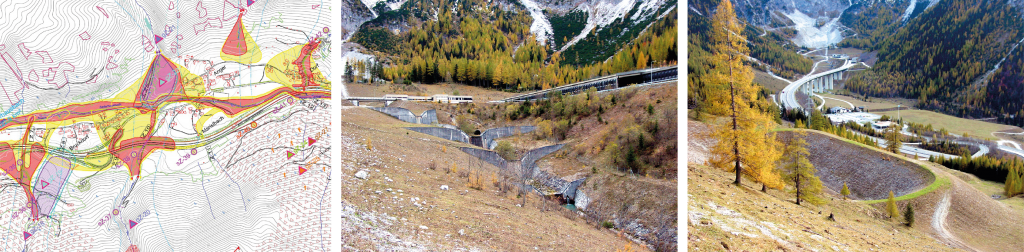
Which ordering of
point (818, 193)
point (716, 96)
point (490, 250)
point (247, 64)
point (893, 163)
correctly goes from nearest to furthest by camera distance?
point (247, 64) < point (490, 250) < point (893, 163) < point (818, 193) < point (716, 96)

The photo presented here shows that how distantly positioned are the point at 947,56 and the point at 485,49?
4.53 metres

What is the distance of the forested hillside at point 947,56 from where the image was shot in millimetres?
3969

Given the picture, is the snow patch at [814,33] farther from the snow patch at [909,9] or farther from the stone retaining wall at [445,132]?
the stone retaining wall at [445,132]

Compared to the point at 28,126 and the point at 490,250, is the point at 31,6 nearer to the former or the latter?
the point at 28,126

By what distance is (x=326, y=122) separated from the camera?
12.4 feet

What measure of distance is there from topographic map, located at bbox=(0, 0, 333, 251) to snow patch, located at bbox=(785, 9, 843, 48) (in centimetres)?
516

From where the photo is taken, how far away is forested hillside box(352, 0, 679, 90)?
4.47m

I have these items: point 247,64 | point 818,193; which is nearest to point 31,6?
point 247,64

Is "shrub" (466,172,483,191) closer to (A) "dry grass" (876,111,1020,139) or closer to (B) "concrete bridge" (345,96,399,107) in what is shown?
(B) "concrete bridge" (345,96,399,107)

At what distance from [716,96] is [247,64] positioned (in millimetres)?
5100

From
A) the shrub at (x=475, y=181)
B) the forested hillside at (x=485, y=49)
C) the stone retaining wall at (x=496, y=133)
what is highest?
the forested hillside at (x=485, y=49)

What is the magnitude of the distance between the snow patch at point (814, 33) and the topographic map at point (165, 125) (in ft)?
16.9

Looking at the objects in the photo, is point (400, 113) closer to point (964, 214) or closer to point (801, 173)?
point (801, 173)

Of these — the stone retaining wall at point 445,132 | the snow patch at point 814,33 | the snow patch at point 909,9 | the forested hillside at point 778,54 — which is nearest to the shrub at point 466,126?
the stone retaining wall at point 445,132
